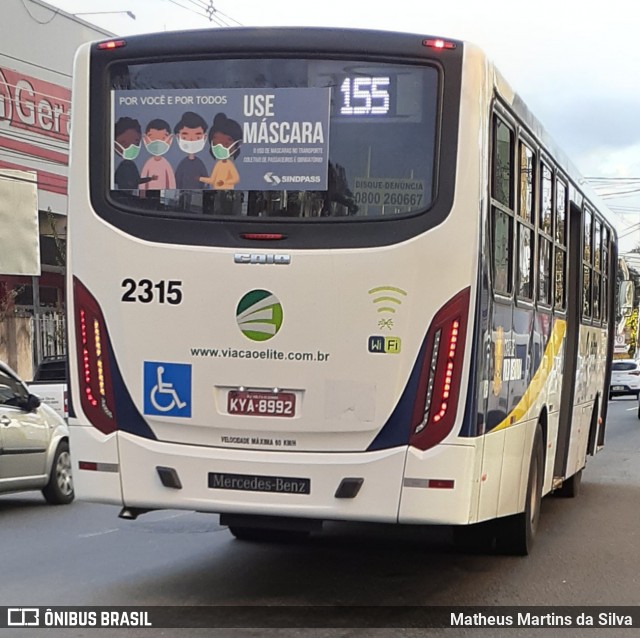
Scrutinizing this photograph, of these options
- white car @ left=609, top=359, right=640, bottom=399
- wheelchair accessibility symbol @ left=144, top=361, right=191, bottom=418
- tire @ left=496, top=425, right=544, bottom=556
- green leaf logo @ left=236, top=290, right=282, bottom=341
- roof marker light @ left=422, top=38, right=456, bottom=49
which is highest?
roof marker light @ left=422, top=38, right=456, bottom=49

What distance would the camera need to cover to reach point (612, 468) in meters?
17.1

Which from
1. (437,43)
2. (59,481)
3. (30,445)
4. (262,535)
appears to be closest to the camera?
(437,43)

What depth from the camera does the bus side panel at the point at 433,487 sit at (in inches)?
263

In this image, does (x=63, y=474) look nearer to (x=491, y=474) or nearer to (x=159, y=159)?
(x=159, y=159)

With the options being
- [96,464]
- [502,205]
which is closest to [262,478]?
[96,464]

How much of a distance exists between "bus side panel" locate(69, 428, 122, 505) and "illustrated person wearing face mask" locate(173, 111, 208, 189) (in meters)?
1.61

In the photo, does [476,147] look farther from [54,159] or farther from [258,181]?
[54,159]

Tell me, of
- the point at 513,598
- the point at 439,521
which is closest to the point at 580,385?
the point at 513,598

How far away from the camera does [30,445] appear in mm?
11945

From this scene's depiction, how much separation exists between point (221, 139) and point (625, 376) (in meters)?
34.4

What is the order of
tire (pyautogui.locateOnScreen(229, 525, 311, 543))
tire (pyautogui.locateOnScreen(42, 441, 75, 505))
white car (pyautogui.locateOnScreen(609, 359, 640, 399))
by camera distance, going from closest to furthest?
tire (pyautogui.locateOnScreen(229, 525, 311, 543)), tire (pyautogui.locateOnScreen(42, 441, 75, 505)), white car (pyautogui.locateOnScreen(609, 359, 640, 399))

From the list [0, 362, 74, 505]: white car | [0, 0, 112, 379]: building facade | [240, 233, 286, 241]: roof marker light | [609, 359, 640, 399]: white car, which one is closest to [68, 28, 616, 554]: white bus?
[240, 233, 286, 241]: roof marker light

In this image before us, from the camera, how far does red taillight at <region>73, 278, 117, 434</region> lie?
707cm

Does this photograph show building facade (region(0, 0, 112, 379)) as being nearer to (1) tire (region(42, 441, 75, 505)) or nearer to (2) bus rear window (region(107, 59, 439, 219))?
(1) tire (region(42, 441, 75, 505))
